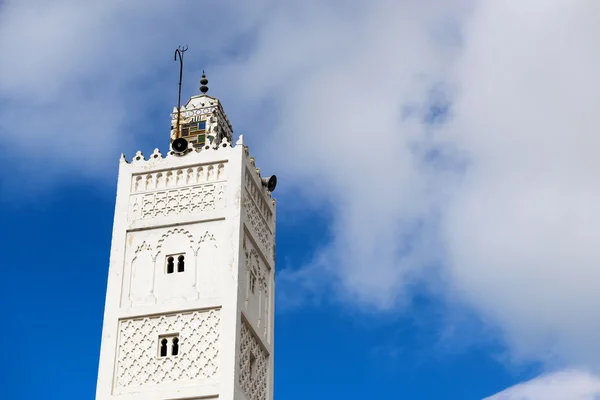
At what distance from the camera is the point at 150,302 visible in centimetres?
2261

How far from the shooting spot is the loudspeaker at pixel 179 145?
2461cm

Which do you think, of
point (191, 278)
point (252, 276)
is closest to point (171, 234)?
point (191, 278)

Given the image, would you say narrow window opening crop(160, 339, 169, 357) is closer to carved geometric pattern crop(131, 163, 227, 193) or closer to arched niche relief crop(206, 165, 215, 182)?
carved geometric pattern crop(131, 163, 227, 193)

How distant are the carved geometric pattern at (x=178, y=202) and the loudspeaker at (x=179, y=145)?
1080 millimetres

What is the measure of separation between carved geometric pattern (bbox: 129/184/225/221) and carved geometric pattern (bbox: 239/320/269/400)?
9.21 feet

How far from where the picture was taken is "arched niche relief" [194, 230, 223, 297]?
22.4 m

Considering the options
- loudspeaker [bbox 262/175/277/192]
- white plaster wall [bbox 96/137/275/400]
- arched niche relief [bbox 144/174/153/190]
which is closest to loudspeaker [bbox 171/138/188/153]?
white plaster wall [bbox 96/137/275/400]

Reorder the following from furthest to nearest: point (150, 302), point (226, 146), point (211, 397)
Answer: point (226, 146) → point (150, 302) → point (211, 397)

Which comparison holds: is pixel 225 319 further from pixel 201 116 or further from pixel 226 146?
pixel 201 116

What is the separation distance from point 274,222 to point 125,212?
390 centimetres

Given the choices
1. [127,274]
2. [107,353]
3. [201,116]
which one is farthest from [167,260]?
[201,116]

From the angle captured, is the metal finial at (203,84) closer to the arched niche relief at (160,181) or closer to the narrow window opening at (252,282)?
the arched niche relief at (160,181)

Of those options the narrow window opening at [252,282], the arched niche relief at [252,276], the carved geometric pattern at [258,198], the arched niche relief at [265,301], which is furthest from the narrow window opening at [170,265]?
the carved geometric pattern at [258,198]

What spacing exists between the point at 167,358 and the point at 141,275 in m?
Result: 2.08
